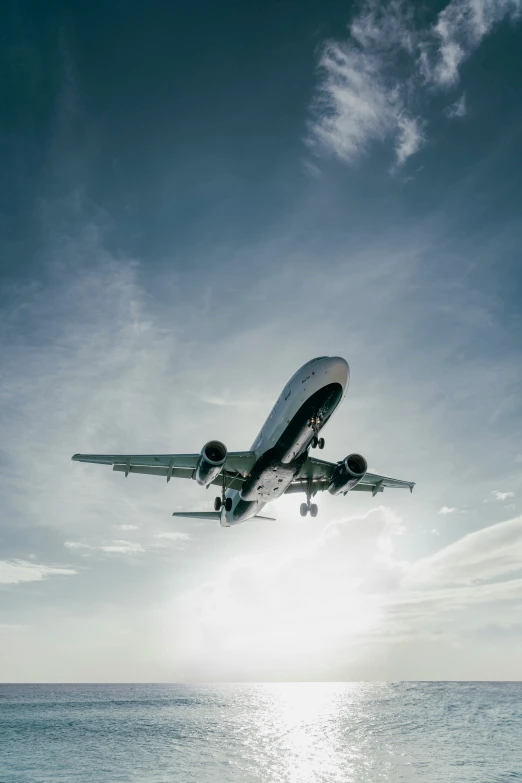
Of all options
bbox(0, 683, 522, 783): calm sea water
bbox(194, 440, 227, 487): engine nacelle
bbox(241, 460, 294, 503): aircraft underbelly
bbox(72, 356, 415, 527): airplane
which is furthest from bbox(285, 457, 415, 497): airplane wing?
bbox(0, 683, 522, 783): calm sea water

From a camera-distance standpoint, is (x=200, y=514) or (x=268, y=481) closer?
(x=268, y=481)

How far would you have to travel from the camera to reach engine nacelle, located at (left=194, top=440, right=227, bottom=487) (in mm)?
27750

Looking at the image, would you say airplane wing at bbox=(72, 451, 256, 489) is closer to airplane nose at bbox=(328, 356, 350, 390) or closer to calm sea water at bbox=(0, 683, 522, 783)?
airplane nose at bbox=(328, 356, 350, 390)

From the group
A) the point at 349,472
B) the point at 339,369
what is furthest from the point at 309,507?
the point at 339,369

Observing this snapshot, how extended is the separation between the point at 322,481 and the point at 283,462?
26.4 feet

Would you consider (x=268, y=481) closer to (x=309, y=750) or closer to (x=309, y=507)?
(x=309, y=507)

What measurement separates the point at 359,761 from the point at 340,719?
40615 mm

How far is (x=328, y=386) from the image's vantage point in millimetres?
24844

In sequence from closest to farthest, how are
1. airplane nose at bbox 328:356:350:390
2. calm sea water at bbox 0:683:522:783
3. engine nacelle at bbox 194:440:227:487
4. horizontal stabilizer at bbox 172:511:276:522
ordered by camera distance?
airplane nose at bbox 328:356:350:390
engine nacelle at bbox 194:440:227:487
calm sea water at bbox 0:683:522:783
horizontal stabilizer at bbox 172:511:276:522

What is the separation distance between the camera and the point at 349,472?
102 ft

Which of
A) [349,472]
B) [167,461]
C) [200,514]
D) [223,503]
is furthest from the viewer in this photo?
[200,514]

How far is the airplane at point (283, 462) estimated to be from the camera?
25.3 meters

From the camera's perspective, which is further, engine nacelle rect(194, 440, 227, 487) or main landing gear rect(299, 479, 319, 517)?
main landing gear rect(299, 479, 319, 517)

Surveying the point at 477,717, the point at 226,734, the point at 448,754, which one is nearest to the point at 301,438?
the point at 448,754
